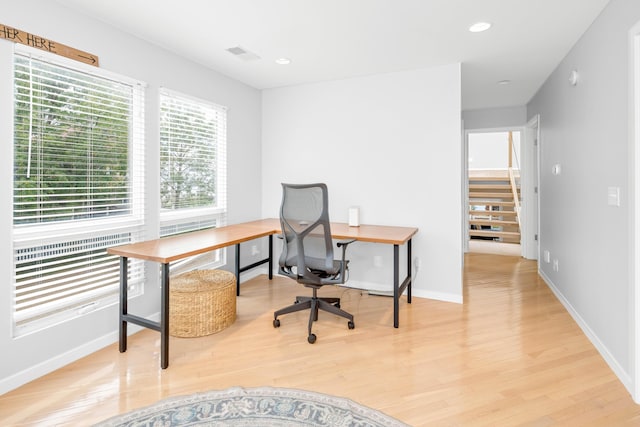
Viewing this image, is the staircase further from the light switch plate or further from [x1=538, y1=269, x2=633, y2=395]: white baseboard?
the light switch plate

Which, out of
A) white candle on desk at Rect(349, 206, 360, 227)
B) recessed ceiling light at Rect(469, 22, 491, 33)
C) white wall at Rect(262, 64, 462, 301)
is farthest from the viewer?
white candle on desk at Rect(349, 206, 360, 227)

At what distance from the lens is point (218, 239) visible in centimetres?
280

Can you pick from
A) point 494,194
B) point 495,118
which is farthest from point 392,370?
point 494,194

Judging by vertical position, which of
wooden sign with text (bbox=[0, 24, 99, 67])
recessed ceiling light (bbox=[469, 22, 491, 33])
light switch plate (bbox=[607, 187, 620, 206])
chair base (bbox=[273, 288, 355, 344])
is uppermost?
recessed ceiling light (bbox=[469, 22, 491, 33])

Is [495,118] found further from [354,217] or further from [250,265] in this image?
[250,265]

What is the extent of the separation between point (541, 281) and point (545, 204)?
3.10 ft

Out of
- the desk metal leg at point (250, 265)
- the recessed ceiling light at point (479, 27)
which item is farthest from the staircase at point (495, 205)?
the recessed ceiling light at point (479, 27)

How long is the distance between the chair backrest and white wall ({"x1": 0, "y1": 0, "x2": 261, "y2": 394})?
121 centimetres

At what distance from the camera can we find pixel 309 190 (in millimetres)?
2689

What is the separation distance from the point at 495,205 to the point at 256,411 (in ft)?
22.3

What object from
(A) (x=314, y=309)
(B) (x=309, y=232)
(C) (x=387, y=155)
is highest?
(C) (x=387, y=155)

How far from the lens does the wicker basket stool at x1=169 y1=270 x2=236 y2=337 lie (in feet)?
8.73

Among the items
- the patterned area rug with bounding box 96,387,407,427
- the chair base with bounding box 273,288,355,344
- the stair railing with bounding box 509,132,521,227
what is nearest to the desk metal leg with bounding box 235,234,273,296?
the chair base with bounding box 273,288,355,344

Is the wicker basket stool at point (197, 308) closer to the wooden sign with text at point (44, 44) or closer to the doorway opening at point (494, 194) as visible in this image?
the wooden sign with text at point (44, 44)
